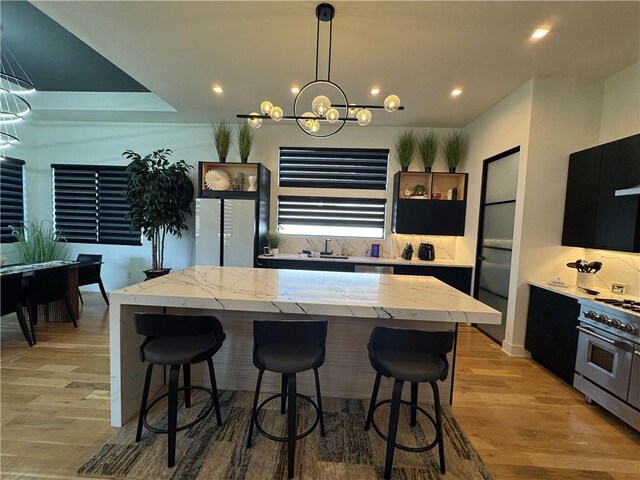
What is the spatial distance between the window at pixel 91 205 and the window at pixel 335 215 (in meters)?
2.87

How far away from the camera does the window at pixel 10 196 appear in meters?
4.67

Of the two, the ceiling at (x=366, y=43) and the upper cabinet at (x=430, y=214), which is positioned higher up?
the ceiling at (x=366, y=43)

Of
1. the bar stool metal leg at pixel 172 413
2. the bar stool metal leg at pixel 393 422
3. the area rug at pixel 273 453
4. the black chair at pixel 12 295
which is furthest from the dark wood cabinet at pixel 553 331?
the black chair at pixel 12 295

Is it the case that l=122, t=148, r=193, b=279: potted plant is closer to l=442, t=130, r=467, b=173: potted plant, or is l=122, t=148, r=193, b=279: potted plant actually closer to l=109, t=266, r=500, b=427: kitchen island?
l=109, t=266, r=500, b=427: kitchen island

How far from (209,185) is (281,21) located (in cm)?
272

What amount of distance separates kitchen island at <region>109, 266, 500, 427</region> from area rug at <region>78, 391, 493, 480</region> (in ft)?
0.85

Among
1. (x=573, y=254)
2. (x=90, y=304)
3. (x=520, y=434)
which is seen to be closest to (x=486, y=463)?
(x=520, y=434)

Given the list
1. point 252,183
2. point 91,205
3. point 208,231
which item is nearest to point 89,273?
point 91,205

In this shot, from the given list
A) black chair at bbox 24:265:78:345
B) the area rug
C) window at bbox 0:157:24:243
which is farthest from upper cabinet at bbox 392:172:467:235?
window at bbox 0:157:24:243

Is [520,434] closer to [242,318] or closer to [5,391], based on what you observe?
[242,318]

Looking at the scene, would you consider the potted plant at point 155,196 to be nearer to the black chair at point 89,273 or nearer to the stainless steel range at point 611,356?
the black chair at point 89,273

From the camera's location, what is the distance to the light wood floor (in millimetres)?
1708

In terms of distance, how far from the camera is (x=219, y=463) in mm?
1650

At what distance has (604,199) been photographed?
102 inches
